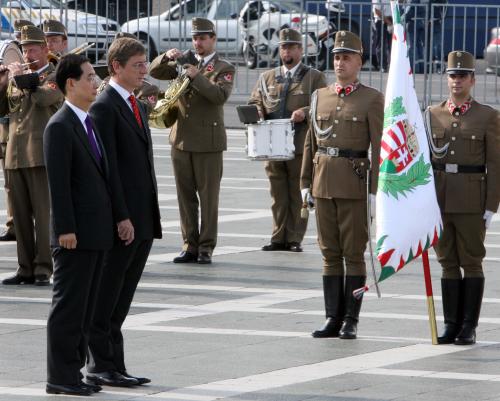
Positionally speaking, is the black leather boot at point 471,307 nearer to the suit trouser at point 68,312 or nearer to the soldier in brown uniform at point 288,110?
the suit trouser at point 68,312

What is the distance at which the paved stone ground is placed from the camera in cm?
905

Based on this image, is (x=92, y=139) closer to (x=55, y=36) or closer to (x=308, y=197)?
(x=308, y=197)

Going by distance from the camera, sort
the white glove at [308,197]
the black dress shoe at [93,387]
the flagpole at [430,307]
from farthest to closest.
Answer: the white glove at [308,197]
the flagpole at [430,307]
the black dress shoe at [93,387]

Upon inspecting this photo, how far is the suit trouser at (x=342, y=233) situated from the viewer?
10.8 m

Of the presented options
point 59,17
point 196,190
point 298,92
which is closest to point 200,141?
point 196,190

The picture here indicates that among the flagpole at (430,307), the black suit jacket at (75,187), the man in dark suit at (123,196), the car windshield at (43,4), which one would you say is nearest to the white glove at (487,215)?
the flagpole at (430,307)

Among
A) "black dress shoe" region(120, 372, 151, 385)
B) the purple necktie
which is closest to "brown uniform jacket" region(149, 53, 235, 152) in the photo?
the purple necktie

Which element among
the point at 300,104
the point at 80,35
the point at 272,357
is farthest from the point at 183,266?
the point at 80,35

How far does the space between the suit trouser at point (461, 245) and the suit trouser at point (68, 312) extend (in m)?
2.90

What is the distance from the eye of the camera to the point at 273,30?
86.7 ft

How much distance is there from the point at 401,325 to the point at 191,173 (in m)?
4.05

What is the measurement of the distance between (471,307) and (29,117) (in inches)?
172

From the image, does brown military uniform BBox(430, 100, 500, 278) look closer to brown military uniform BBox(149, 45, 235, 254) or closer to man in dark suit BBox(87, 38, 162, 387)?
man in dark suit BBox(87, 38, 162, 387)

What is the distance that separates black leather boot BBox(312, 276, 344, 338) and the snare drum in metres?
3.87
